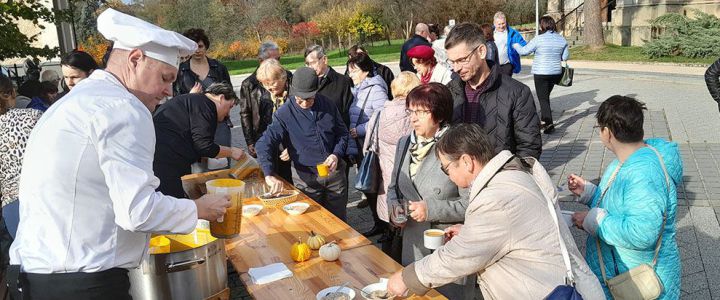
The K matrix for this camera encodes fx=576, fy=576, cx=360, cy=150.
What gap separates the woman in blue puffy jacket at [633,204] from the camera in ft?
8.67

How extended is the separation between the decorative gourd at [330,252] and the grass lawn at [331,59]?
21581mm

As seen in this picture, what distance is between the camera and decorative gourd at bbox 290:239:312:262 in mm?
3115

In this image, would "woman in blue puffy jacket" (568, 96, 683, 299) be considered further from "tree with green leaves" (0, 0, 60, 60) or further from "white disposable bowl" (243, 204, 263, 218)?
"tree with green leaves" (0, 0, 60, 60)

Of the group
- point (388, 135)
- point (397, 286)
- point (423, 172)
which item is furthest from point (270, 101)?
point (397, 286)

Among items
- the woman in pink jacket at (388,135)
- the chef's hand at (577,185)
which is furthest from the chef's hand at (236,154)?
the chef's hand at (577,185)

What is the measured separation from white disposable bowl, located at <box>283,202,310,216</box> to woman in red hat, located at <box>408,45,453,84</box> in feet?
7.82

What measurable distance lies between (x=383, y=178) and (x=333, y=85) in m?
1.83

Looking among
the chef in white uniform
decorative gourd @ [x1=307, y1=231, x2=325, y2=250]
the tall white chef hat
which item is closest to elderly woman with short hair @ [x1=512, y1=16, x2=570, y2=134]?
decorative gourd @ [x1=307, y1=231, x2=325, y2=250]

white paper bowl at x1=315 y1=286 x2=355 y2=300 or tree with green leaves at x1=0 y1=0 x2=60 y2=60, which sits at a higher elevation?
tree with green leaves at x1=0 y1=0 x2=60 y2=60

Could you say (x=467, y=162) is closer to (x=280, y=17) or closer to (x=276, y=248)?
(x=276, y=248)

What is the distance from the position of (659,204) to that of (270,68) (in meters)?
3.40

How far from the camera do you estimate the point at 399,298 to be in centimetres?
261

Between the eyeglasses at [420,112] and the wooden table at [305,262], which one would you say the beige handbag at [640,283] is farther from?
the eyeglasses at [420,112]

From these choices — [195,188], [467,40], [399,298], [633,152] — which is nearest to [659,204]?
[633,152]
